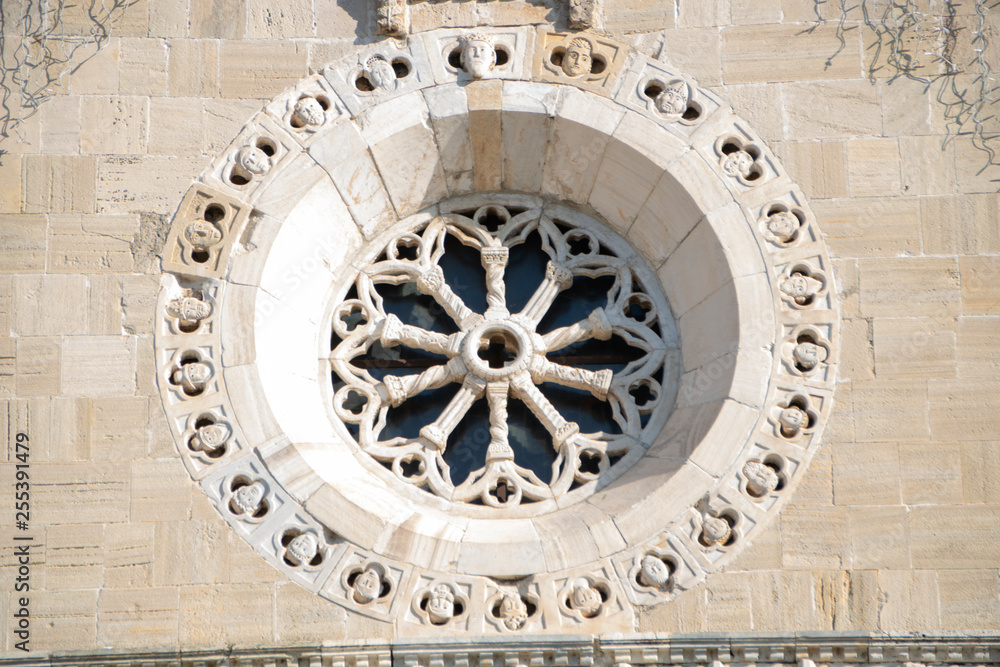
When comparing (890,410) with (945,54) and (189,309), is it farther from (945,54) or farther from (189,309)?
(189,309)

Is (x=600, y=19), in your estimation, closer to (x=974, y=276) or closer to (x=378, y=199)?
(x=378, y=199)

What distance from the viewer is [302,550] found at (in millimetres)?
10148

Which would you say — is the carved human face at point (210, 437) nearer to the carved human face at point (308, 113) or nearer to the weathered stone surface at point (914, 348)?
the carved human face at point (308, 113)

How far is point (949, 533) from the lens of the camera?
1026cm

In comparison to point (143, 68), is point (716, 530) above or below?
below

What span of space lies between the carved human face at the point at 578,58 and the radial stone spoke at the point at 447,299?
5.89 feet

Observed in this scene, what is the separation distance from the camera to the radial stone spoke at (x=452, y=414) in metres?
11.2

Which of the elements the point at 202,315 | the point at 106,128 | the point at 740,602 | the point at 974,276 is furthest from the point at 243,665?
the point at 974,276

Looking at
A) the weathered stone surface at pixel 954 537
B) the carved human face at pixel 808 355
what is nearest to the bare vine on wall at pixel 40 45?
the carved human face at pixel 808 355

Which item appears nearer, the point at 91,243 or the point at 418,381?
the point at 91,243

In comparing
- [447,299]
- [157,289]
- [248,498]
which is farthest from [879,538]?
[157,289]

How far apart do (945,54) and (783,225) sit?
5.90ft

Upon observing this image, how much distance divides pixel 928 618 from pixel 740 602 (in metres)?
1.20

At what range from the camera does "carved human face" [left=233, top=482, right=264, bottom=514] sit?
1028cm
